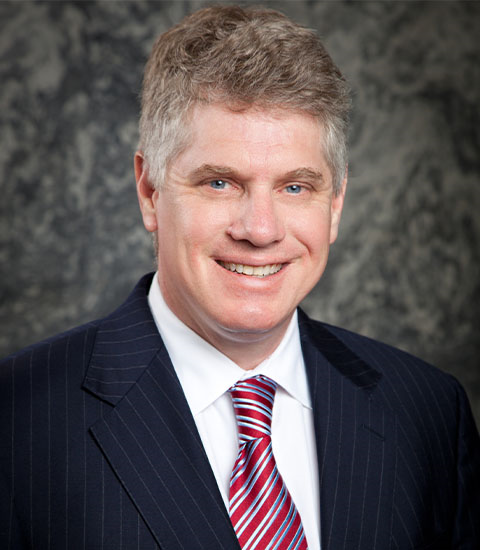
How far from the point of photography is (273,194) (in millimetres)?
2436

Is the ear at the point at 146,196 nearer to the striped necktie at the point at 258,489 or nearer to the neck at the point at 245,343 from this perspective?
the neck at the point at 245,343

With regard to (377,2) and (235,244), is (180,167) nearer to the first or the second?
(235,244)

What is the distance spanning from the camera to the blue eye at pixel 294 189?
247 cm

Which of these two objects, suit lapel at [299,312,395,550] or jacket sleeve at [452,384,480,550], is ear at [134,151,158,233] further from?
jacket sleeve at [452,384,480,550]

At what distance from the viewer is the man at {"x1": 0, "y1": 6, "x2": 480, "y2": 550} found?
90.0 inches

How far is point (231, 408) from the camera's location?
252cm

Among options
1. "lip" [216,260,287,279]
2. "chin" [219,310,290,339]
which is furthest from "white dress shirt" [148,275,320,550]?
"lip" [216,260,287,279]

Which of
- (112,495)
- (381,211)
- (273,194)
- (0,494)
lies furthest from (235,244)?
(381,211)

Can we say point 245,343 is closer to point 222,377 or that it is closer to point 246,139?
point 222,377

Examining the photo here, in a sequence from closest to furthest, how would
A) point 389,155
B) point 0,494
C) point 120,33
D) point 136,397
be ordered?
1. point 0,494
2. point 136,397
3. point 120,33
4. point 389,155

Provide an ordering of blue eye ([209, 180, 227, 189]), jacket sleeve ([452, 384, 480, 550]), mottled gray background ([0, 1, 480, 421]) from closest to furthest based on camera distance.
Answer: blue eye ([209, 180, 227, 189])
jacket sleeve ([452, 384, 480, 550])
mottled gray background ([0, 1, 480, 421])

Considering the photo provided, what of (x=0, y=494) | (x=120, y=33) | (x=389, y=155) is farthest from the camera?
(x=389, y=155)

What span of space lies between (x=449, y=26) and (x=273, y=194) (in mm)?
1948

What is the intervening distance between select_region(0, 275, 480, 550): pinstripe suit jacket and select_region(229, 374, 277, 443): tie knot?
0.55 feet
